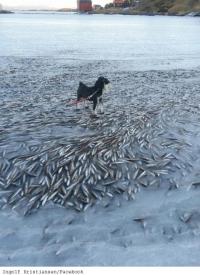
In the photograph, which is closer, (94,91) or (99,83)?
(99,83)

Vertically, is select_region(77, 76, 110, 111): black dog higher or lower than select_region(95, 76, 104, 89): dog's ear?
lower

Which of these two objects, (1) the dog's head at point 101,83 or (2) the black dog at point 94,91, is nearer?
(1) the dog's head at point 101,83

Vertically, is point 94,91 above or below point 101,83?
below

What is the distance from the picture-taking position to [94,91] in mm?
17344

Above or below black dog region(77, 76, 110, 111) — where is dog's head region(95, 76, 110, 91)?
above

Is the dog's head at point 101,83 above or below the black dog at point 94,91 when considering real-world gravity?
above

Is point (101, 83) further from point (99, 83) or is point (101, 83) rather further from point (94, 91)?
point (94, 91)

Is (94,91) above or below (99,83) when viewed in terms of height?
below

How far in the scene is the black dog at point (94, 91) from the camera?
1725cm

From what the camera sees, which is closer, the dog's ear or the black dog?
the dog's ear

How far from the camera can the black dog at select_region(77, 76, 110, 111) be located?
17.2m

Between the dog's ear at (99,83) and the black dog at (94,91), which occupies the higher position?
the dog's ear at (99,83)

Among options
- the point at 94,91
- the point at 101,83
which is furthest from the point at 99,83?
the point at 94,91

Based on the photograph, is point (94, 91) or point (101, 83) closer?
point (101, 83)
